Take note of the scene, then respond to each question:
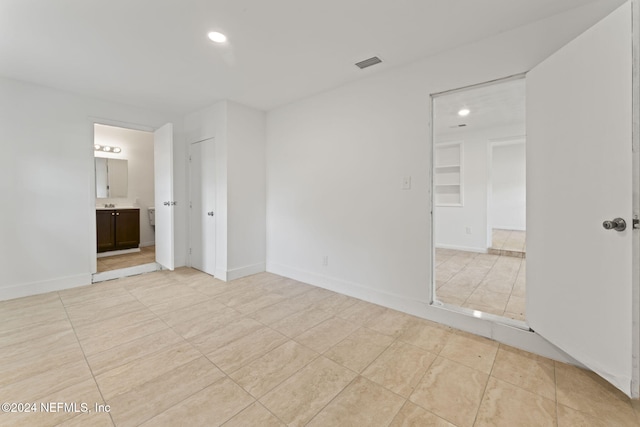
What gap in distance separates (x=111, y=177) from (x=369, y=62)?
5797 mm

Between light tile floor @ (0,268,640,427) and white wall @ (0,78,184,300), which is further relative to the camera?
white wall @ (0,78,184,300)

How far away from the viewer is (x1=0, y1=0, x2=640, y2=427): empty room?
1.45 meters

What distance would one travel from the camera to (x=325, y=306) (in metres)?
2.78

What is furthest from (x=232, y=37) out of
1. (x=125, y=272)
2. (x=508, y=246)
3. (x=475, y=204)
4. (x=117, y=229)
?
(x=508, y=246)

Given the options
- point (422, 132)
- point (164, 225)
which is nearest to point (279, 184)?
point (164, 225)

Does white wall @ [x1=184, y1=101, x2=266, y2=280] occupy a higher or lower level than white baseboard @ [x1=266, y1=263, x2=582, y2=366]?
higher

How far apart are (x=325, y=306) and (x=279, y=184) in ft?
6.30

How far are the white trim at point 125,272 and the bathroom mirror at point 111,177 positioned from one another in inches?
99.5

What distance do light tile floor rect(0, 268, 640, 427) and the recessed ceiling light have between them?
2.49 meters

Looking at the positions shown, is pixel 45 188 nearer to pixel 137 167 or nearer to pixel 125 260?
pixel 125 260

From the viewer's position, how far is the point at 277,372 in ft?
5.62

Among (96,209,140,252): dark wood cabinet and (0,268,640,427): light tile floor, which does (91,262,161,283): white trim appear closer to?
(0,268,640,427): light tile floor

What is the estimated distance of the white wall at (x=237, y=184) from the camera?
359 cm

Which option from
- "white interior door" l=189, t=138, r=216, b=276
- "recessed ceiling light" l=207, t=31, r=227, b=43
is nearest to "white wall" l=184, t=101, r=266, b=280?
"white interior door" l=189, t=138, r=216, b=276
